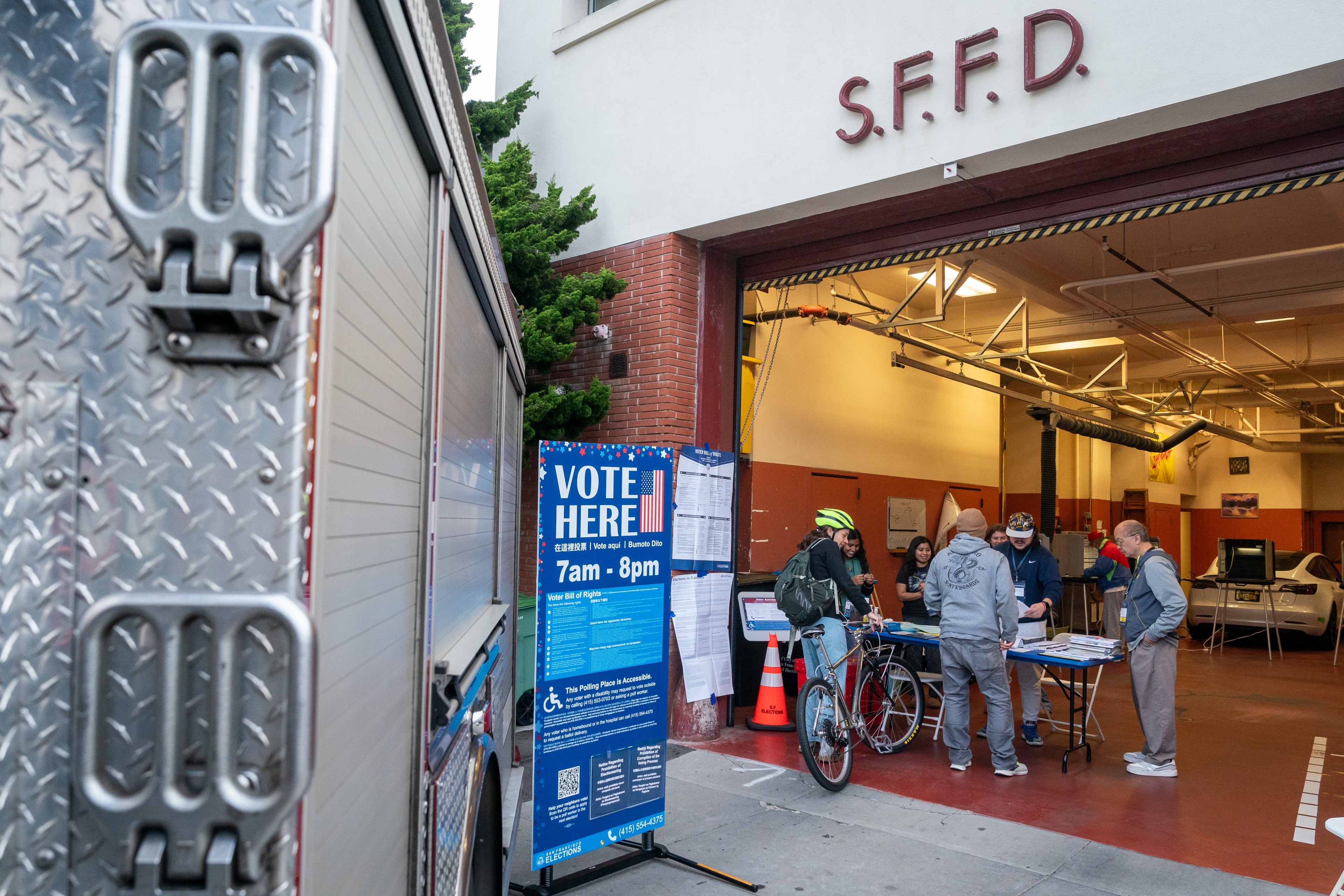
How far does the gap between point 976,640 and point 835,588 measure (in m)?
1.10

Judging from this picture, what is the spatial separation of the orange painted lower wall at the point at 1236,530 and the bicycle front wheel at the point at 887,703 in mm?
19261

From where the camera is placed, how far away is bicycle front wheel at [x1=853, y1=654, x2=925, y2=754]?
745 centimetres

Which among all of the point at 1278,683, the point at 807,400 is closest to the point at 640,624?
Result: the point at 807,400

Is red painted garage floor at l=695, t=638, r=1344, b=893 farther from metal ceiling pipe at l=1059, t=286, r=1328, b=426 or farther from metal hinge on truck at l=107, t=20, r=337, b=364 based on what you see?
metal hinge on truck at l=107, t=20, r=337, b=364

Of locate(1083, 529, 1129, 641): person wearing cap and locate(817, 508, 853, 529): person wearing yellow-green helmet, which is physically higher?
locate(817, 508, 853, 529): person wearing yellow-green helmet

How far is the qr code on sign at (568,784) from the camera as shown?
4379 millimetres

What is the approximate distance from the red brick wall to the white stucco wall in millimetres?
236

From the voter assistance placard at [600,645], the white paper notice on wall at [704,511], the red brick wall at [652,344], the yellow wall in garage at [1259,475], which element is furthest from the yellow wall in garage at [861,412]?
the yellow wall in garage at [1259,475]

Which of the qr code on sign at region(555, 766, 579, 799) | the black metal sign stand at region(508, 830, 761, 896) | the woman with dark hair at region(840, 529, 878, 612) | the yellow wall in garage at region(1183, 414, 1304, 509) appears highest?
the yellow wall in garage at region(1183, 414, 1304, 509)

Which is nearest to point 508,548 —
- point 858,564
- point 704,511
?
point 704,511

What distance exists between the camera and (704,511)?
26.3ft

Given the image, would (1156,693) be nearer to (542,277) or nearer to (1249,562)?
(542,277)

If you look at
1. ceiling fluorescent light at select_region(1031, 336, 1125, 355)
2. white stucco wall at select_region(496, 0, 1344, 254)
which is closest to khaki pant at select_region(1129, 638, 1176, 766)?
white stucco wall at select_region(496, 0, 1344, 254)

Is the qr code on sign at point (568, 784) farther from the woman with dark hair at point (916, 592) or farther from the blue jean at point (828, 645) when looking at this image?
the woman with dark hair at point (916, 592)
